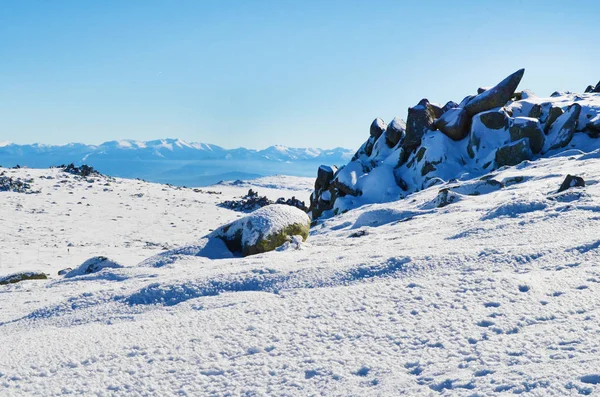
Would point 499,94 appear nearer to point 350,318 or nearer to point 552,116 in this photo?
point 552,116

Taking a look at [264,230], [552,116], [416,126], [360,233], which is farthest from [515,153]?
[264,230]

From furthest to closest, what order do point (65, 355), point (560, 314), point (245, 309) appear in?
point (245, 309) < point (65, 355) < point (560, 314)

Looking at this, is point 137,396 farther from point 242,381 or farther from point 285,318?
point 285,318

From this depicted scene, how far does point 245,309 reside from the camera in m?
5.02

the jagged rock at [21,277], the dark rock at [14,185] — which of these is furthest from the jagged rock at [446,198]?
the dark rock at [14,185]

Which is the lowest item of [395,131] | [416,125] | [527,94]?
[395,131]

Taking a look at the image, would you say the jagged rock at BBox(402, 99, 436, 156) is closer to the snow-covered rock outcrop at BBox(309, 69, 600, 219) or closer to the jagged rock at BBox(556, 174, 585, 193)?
the snow-covered rock outcrop at BBox(309, 69, 600, 219)

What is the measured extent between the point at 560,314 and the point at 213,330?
3.40m

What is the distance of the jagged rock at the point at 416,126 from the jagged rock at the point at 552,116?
444cm

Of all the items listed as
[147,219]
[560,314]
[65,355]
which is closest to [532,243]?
[560,314]

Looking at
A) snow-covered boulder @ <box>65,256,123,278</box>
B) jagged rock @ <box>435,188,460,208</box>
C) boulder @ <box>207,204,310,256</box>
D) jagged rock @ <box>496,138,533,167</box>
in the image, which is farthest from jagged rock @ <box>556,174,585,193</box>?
snow-covered boulder @ <box>65,256,123,278</box>

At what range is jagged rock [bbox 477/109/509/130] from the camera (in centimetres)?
1703

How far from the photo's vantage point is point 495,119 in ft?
56.1

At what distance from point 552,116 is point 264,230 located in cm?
1357
